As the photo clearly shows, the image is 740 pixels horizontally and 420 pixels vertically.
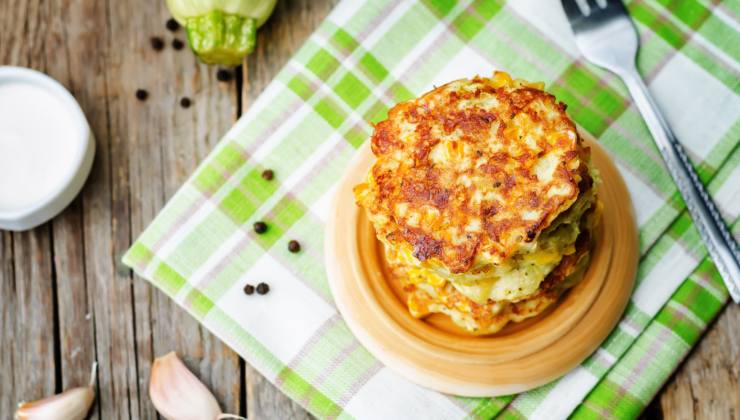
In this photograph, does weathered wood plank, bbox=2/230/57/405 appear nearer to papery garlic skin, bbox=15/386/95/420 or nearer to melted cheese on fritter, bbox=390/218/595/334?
papery garlic skin, bbox=15/386/95/420

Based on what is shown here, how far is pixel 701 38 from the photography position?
3.51m

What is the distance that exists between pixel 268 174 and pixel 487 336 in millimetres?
1063

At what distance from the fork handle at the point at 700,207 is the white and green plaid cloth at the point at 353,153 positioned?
6 centimetres

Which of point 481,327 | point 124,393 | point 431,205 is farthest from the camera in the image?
point 124,393

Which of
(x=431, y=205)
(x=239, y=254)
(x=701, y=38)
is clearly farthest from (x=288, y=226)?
(x=701, y=38)

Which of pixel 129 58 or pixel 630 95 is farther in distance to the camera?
pixel 129 58

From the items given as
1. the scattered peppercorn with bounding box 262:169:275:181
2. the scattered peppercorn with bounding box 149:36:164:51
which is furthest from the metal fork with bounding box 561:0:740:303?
the scattered peppercorn with bounding box 149:36:164:51

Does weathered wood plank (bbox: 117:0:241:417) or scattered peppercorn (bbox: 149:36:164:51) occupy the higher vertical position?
scattered peppercorn (bbox: 149:36:164:51)

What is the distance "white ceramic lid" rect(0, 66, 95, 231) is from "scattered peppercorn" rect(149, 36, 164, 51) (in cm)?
44

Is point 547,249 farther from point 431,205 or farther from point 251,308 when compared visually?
point 251,308

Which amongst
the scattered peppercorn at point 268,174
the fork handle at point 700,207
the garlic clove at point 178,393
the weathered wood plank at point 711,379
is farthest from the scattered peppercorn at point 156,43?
the weathered wood plank at point 711,379

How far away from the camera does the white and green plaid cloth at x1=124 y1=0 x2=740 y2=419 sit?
329cm

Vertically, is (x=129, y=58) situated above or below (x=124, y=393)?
above

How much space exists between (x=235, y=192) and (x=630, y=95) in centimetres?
162
